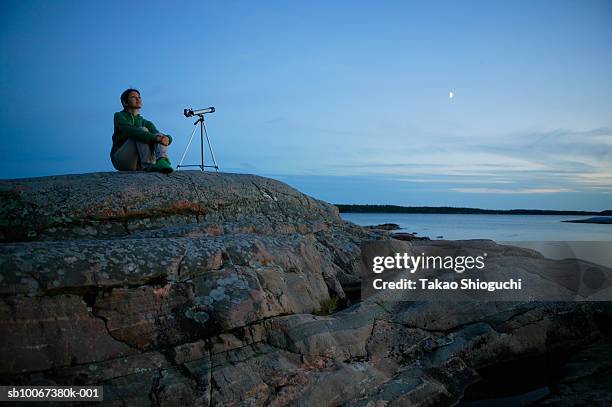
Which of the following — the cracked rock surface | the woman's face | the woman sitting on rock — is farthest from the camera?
the woman's face

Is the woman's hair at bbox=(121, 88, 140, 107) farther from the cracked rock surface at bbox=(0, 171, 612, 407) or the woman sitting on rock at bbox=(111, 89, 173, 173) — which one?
the cracked rock surface at bbox=(0, 171, 612, 407)

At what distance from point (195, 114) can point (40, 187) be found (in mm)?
5131

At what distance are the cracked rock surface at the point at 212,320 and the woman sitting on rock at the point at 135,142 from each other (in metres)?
0.85

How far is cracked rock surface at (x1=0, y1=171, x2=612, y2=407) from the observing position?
4152mm

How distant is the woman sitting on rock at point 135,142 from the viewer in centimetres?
792

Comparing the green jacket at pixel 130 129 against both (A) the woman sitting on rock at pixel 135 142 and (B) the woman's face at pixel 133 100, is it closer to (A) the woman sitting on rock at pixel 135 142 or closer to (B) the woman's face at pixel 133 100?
(A) the woman sitting on rock at pixel 135 142

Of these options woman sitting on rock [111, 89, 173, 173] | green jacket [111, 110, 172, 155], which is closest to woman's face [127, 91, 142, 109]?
woman sitting on rock [111, 89, 173, 173]

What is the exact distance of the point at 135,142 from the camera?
8.12 m

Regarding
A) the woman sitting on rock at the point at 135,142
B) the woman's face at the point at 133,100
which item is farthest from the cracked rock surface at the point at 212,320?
the woman's face at the point at 133,100

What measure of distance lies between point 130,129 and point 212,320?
16.0ft

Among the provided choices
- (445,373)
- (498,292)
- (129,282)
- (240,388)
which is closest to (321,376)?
(240,388)

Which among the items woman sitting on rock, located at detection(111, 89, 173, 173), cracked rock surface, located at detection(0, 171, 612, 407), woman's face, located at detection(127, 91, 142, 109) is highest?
woman's face, located at detection(127, 91, 142, 109)

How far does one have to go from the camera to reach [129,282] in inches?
183

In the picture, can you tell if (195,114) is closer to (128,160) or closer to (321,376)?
(128,160)
